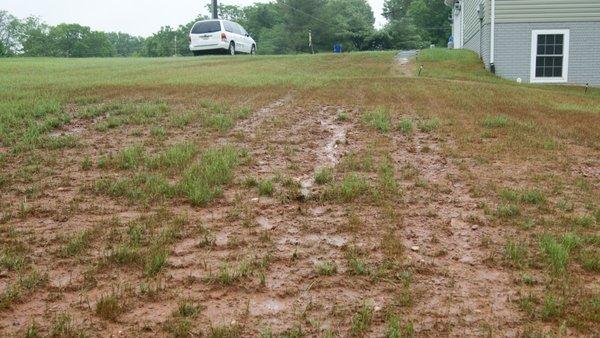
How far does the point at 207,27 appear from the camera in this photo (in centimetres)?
2381

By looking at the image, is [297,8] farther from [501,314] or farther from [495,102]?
[501,314]

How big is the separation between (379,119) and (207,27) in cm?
1719

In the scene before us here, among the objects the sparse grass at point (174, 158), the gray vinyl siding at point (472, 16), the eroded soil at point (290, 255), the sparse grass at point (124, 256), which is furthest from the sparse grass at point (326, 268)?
the gray vinyl siding at point (472, 16)

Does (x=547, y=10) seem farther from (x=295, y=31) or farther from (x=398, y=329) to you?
(x=295, y=31)

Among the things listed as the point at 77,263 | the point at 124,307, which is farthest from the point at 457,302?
the point at 77,263

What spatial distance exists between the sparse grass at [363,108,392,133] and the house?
931cm

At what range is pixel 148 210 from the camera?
480 cm

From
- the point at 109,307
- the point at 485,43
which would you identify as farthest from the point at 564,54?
the point at 109,307

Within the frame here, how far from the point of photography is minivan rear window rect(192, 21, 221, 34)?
77.5ft

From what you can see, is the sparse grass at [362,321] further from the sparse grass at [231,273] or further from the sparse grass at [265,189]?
the sparse grass at [265,189]

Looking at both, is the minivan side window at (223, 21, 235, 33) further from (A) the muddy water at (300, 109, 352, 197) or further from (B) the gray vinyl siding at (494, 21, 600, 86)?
(A) the muddy water at (300, 109, 352, 197)

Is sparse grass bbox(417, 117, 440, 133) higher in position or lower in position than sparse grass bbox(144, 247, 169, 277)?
higher

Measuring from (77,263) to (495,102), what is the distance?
835 cm

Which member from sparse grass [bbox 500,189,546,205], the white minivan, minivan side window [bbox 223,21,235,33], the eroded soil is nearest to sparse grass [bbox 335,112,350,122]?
the eroded soil
